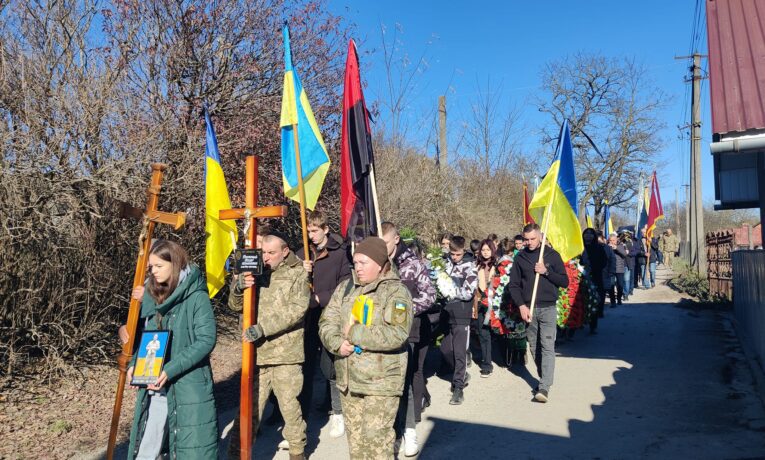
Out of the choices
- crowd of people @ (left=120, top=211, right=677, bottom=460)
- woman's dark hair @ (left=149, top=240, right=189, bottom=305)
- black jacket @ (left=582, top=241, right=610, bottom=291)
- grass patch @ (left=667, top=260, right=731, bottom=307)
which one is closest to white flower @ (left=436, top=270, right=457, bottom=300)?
crowd of people @ (left=120, top=211, right=677, bottom=460)

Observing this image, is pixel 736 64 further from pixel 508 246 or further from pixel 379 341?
pixel 508 246

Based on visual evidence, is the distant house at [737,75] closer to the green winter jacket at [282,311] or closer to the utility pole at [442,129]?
the green winter jacket at [282,311]

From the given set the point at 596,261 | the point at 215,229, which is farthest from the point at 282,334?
the point at 596,261

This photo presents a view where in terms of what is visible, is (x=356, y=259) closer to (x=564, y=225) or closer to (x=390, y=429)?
(x=390, y=429)

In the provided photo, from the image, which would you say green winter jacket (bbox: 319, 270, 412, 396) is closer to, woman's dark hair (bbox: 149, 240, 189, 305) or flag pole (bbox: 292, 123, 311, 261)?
woman's dark hair (bbox: 149, 240, 189, 305)

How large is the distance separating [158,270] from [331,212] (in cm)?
888

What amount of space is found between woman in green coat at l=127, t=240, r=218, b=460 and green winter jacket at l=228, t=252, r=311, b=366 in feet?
3.17

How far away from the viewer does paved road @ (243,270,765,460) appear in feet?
18.1

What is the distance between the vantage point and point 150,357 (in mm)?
3777

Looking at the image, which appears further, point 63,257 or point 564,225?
point 564,225

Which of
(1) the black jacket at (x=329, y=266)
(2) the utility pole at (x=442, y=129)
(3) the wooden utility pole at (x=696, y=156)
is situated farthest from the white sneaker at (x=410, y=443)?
(3) the wooden utility pole at (x=696, y=156)

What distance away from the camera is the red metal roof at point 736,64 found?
4.87 metres

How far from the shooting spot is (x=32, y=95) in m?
7.32

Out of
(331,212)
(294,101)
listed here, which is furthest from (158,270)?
(331,212)
